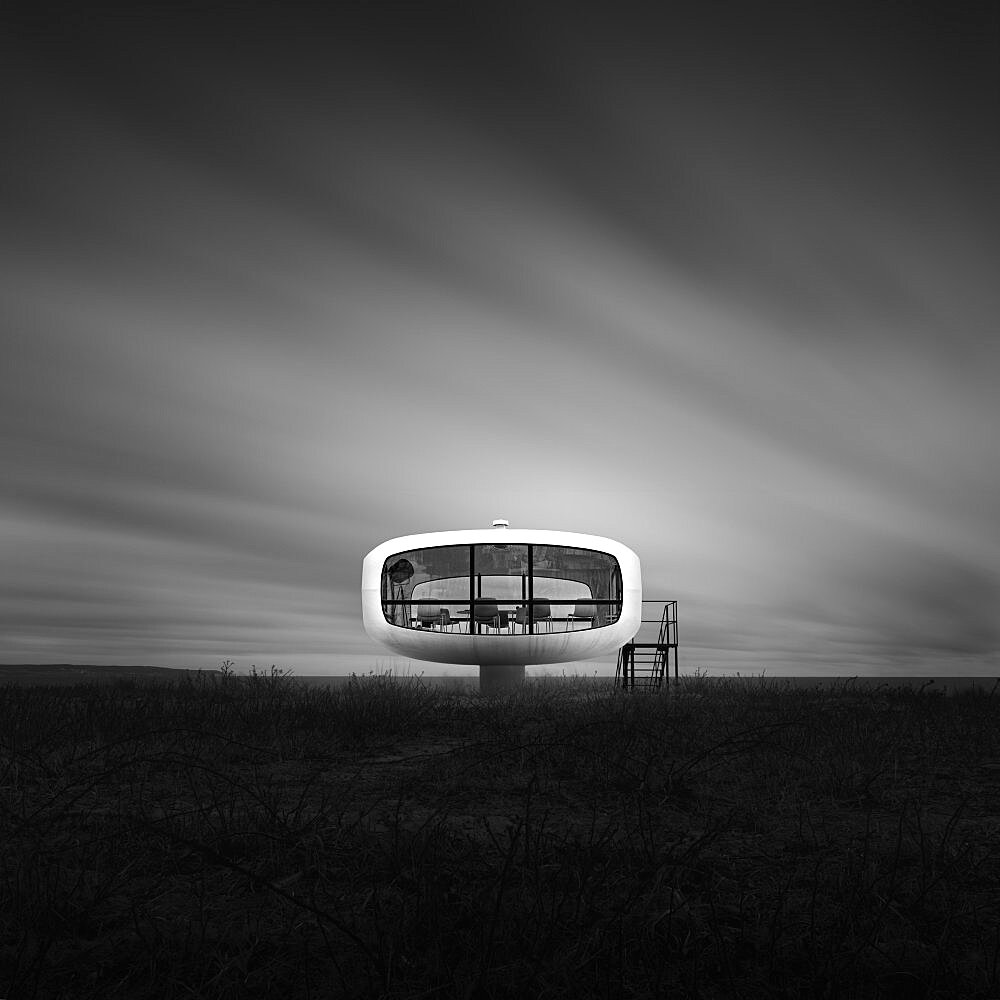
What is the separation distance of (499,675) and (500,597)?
1.54m

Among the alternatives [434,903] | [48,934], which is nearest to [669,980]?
[434,903]

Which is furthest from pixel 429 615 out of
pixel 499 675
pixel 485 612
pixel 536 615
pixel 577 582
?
pixel 577 582

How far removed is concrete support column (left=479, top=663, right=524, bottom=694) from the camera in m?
14.0

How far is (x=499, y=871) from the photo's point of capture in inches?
114

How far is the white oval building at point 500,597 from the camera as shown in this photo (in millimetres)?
13336

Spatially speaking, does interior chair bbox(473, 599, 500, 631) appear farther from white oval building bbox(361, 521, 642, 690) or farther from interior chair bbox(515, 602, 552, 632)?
interior chair bbox(515, 602, 552, 632)

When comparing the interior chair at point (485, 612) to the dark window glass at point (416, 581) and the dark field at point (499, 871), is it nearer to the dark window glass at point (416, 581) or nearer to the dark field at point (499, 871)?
the dark window glass at point (416, 581)

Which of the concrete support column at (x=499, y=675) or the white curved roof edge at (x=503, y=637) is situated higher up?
the white curved roof edge at (x=503, y=637)

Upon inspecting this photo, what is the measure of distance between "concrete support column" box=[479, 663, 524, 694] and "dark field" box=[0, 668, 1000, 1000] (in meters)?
8.11

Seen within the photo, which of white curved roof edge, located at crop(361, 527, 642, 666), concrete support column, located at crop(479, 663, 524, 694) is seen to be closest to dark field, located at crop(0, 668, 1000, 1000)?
white curved roof edge, located at crop(361, 527, 642, 666)

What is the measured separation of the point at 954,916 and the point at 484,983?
1.49 m

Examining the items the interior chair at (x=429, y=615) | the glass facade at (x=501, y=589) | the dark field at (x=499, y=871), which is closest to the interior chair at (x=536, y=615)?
the glass facade at (x=501, y=589)

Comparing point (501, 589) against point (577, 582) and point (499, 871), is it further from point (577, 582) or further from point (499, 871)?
point (499, 871)

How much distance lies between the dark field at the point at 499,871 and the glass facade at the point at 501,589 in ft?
24.5
